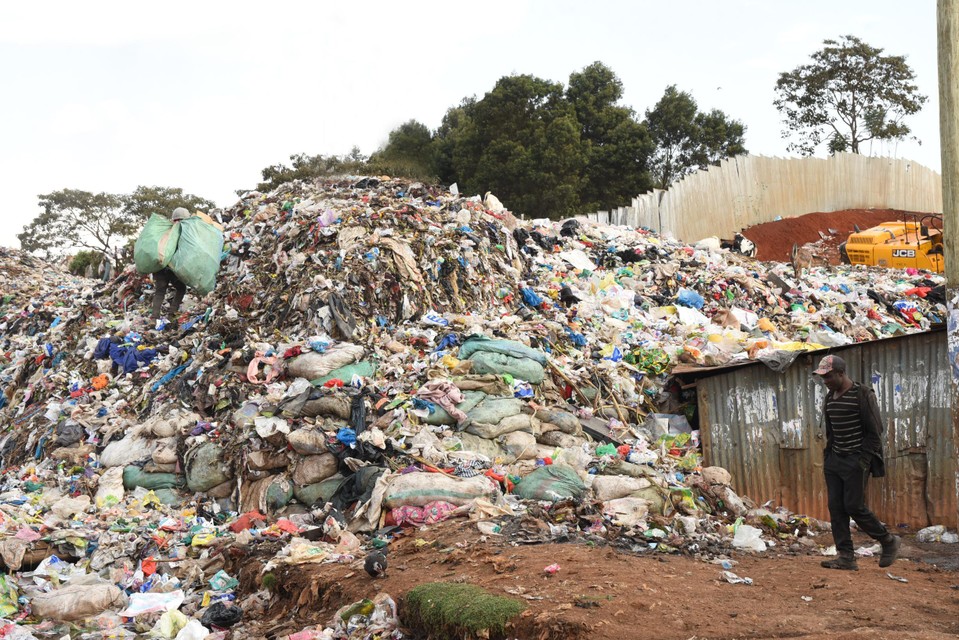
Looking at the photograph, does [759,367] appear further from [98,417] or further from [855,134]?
[855,134]

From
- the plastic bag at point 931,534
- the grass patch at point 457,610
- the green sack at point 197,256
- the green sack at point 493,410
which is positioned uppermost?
the green sack at point 197,256

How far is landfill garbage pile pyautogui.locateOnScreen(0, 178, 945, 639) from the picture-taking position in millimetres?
5730

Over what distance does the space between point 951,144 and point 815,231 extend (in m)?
19.0

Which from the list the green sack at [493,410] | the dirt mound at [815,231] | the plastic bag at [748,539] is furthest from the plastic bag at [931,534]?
the dirt mound at [815,231]

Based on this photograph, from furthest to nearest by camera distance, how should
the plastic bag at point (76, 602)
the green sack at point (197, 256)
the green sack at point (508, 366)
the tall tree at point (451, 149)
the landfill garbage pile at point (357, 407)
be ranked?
the tall tree at point (451, 149)
the green sack at point (197, 256)
the green sack at point (508, 366)
the landfill garbage pile at point (357, 407)
the plastic bag at point (76, 602)

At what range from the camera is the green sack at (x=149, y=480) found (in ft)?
23.1

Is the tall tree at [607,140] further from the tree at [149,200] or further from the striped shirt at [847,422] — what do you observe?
the striped shirt at [847,422]

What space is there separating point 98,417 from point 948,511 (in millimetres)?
7168

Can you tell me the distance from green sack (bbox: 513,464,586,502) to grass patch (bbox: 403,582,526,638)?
1881 mm

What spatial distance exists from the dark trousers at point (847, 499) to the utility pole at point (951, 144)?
0.75 meters

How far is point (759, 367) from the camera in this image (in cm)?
717

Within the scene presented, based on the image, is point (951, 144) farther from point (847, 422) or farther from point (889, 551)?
point (889, 551)

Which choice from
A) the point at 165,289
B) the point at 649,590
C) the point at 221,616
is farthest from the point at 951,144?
the point at 165,289

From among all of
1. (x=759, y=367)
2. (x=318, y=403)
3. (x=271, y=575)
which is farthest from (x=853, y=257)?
(x=271, y=575)
